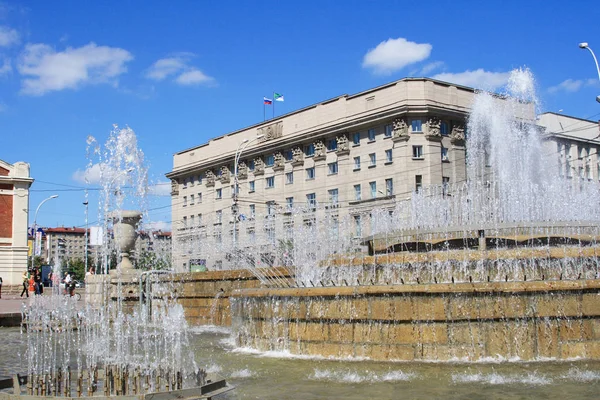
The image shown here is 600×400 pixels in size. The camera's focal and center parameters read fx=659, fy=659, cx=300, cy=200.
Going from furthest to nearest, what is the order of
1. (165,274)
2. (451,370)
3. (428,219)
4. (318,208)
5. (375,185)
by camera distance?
(318,208)
(375,185)
(428,219)
(165,274)
(451,370)

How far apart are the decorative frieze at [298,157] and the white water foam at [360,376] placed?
47487 mm

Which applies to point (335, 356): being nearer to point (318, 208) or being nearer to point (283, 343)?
point (283, 343)

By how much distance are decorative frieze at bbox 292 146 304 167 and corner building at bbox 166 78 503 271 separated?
0.29ft

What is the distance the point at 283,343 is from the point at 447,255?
130 inches

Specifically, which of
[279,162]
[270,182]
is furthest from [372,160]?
[270,182]

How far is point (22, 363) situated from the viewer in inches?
444

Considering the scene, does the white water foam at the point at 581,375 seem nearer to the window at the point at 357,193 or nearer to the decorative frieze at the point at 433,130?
the decorative frieze at the point at 433,130

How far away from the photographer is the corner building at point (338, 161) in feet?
156

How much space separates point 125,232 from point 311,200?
34.2 m

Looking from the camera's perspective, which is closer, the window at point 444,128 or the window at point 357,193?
the window at point 444,128

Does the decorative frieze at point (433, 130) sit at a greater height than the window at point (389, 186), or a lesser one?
greater

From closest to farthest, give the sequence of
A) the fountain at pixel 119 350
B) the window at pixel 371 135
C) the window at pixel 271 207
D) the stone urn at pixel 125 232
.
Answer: the fountain at pixel 119 350
the stone urn at pixel 125 232
the window at pixel 371 135
the window at pixel 271 207

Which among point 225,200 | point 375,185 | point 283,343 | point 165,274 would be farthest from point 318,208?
point 283,343

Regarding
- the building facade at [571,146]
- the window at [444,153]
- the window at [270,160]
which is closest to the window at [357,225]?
the window at [444,153]
